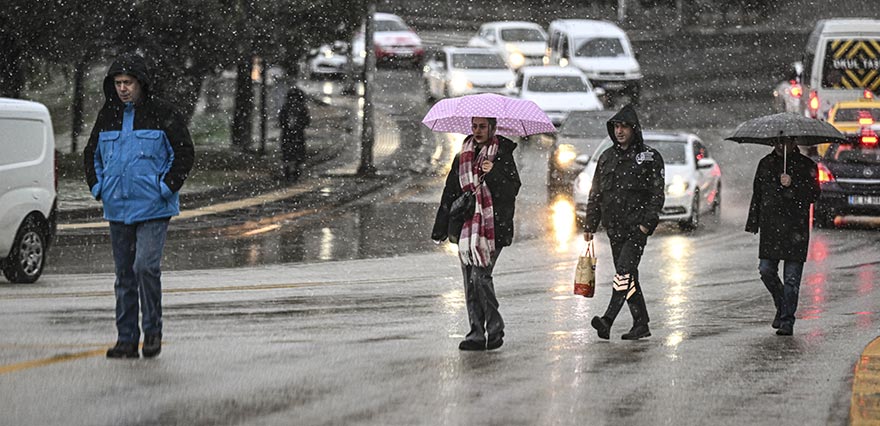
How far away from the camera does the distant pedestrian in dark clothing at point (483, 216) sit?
1038cm

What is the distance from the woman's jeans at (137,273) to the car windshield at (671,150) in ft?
48.6

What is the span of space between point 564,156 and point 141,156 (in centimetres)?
1751

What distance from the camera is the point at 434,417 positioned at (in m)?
8.18

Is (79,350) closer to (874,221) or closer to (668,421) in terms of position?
(668,421)

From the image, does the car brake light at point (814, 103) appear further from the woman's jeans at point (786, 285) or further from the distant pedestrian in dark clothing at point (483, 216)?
the distant pedestrian in dark clothing at point (483, 216)

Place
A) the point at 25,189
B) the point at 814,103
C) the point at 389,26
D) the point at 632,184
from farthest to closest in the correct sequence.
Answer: the point at 389,26 → the point at 814,103 → the point at 25,189 → the point at 632,184

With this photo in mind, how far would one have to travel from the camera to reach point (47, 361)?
950cm

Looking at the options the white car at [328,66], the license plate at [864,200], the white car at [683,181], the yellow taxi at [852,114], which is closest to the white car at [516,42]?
the white car at [328,66]

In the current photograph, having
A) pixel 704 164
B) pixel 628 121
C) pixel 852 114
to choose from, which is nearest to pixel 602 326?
pixel 628 121

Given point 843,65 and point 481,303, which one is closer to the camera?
point 481,303

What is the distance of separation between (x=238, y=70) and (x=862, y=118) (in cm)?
1290

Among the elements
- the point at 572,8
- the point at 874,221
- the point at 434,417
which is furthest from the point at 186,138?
the point at 572,8

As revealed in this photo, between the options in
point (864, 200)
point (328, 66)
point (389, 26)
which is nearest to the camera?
point (864, 200)

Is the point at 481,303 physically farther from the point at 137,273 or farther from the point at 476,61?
the point at 476,61
